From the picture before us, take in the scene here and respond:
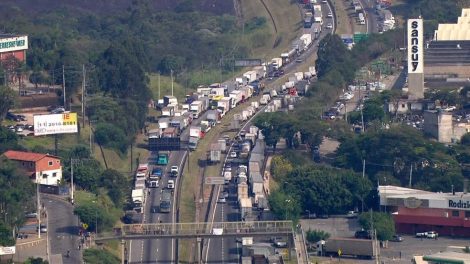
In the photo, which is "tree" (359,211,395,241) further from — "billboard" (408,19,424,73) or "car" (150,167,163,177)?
"billboard" (408,19,424,73)

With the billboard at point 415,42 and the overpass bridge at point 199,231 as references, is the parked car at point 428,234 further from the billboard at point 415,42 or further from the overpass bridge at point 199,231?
the billboard at point 415,42

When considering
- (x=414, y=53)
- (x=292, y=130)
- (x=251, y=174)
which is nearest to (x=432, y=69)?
(x=414, y=53)

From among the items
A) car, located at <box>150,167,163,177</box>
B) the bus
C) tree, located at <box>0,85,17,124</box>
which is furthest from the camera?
the bus

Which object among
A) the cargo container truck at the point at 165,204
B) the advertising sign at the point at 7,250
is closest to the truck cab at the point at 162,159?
the cargo container truck at the point at 165,204

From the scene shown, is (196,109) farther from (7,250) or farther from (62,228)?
(7,250)

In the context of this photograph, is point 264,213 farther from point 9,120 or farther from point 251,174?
point 9,120

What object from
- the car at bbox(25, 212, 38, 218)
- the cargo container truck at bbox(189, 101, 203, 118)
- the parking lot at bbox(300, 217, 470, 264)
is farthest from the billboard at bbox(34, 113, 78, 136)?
the parking lot at bbox(300, 217, 470, 264)
